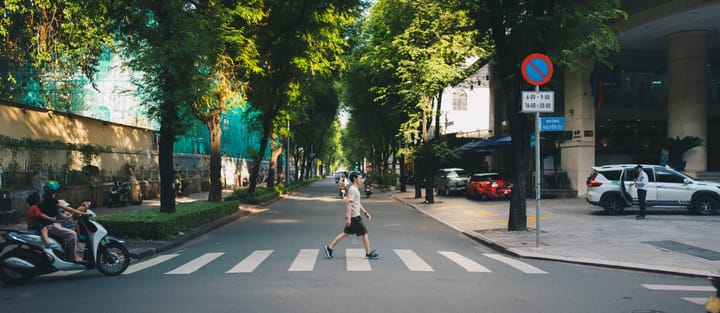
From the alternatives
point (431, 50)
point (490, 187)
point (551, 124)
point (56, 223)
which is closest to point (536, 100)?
point (551, 124)

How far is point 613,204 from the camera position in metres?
19.1

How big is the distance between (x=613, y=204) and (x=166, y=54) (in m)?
15.7

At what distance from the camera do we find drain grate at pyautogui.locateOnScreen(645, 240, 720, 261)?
10.5 meters

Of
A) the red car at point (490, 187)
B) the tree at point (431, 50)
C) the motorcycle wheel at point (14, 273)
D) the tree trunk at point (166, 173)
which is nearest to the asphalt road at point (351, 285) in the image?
the motorcycle wheel at point (14, 273)

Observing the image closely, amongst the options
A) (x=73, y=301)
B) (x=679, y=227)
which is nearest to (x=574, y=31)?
(x=679, y=227)

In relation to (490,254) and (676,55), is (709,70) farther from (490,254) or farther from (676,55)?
(490,254)

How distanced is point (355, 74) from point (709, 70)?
2202 centimetres

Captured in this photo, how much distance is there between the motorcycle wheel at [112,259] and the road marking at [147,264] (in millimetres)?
204

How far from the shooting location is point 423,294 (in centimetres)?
707

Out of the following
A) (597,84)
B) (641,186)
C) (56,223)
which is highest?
(597,84)

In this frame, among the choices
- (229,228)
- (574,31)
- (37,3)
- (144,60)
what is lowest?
(229,228)

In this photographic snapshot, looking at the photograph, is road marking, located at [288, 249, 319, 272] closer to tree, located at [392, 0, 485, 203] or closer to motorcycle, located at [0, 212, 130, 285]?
motorcycle, located at [0, 212, 130, 285]

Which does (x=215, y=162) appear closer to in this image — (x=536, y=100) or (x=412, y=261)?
(x=412, y=261)

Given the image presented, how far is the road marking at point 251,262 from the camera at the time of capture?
8991mm
